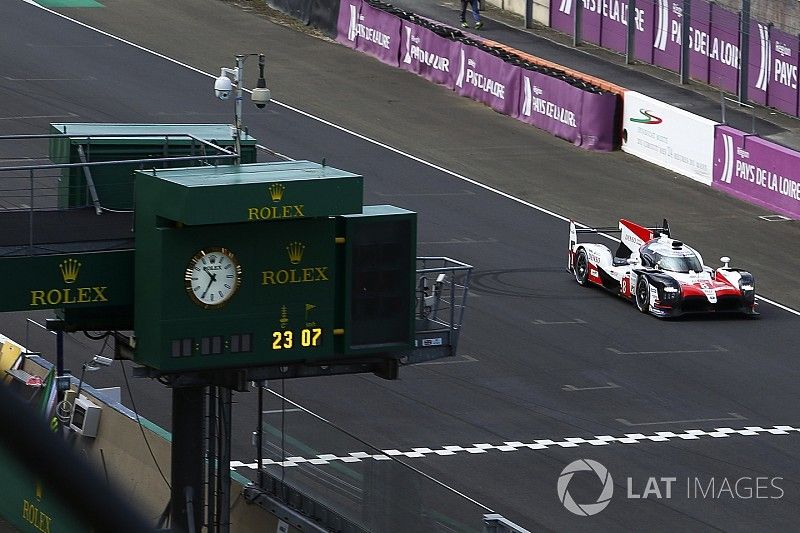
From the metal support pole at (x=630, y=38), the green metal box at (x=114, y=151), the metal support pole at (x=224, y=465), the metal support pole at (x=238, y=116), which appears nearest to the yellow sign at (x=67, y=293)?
the green metal box at (x=114, y=151)

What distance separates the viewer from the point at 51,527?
16.6 meters

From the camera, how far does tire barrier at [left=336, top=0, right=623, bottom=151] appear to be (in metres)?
46.2

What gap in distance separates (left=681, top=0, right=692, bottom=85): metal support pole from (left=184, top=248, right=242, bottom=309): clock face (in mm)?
39539

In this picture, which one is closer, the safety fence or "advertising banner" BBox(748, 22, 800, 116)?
"advertising banner" BBox(748, 22, 800, 116)

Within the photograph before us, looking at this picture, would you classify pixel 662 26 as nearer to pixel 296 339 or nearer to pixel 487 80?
pixel 487 80

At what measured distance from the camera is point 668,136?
1747 inches

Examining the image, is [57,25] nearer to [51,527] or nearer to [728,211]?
[728,211]

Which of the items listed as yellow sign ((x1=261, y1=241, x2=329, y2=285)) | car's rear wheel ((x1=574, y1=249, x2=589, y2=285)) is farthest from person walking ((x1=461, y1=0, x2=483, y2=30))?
yellow sign ((x1=261, y1=241, x2=329, y2=285))

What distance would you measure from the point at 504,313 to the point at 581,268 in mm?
3053

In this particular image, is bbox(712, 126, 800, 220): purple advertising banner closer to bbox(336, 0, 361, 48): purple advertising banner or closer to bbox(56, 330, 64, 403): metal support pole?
bbox(336, 0, 361, 48): purple advertising banner

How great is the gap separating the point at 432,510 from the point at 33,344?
17.1 m

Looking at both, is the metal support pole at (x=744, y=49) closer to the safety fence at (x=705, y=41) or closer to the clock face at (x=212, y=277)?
the safety fence at (x=705, y=41)

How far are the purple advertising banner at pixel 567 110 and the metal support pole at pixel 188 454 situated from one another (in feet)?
106

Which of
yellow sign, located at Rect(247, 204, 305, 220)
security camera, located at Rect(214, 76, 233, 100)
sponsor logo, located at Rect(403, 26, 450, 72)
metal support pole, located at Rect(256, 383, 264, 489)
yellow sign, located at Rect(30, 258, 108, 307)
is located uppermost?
sponsor logo, located at Rect(403, 26, 450, 72)
